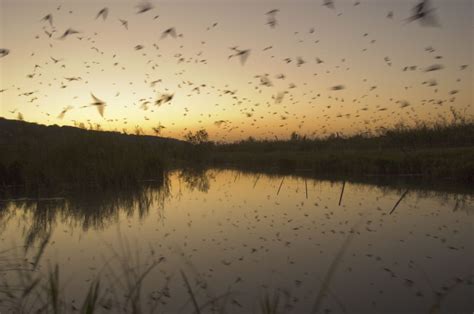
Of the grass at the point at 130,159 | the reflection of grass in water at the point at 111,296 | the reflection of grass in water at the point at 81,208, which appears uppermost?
the grass at the point at 130,159

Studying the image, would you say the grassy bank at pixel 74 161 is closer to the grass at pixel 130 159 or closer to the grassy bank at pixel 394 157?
the grass at pixel 130 159

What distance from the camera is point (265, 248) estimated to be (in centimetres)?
625

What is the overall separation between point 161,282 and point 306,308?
1.71 meters

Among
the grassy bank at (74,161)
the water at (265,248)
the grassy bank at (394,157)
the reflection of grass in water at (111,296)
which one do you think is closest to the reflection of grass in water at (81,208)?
the water at (265,248)

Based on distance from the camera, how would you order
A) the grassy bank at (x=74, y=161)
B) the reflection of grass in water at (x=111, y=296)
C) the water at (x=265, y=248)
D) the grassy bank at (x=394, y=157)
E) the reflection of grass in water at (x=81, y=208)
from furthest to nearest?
the grassy bank at (x=394, y=157), the grassy bank at (x=74, y=161), the reflection of grass in water at (x=81, y=208), the water at (x=265, y=248), the reflection of grass in water at (x=111, y=296)

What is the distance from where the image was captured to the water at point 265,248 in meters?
4.34

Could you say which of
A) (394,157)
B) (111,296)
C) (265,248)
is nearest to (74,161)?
(265,248)

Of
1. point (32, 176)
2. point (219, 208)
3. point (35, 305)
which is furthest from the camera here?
point (32, 176)

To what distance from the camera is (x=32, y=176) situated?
488 inches

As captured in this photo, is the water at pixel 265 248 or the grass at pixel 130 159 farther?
the grass at pixel 130 159

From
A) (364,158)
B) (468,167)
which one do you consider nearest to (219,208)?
(468,167)

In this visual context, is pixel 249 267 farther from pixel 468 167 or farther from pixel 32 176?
pixel 468 167

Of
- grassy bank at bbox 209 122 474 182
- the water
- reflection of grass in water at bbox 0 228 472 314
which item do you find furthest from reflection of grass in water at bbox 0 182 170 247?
grassy bank at bbox 209 122 474 182

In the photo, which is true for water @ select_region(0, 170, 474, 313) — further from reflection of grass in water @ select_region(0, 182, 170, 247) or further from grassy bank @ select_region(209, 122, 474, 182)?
grassy bank @ select_region(209, 122, 474, 182)
